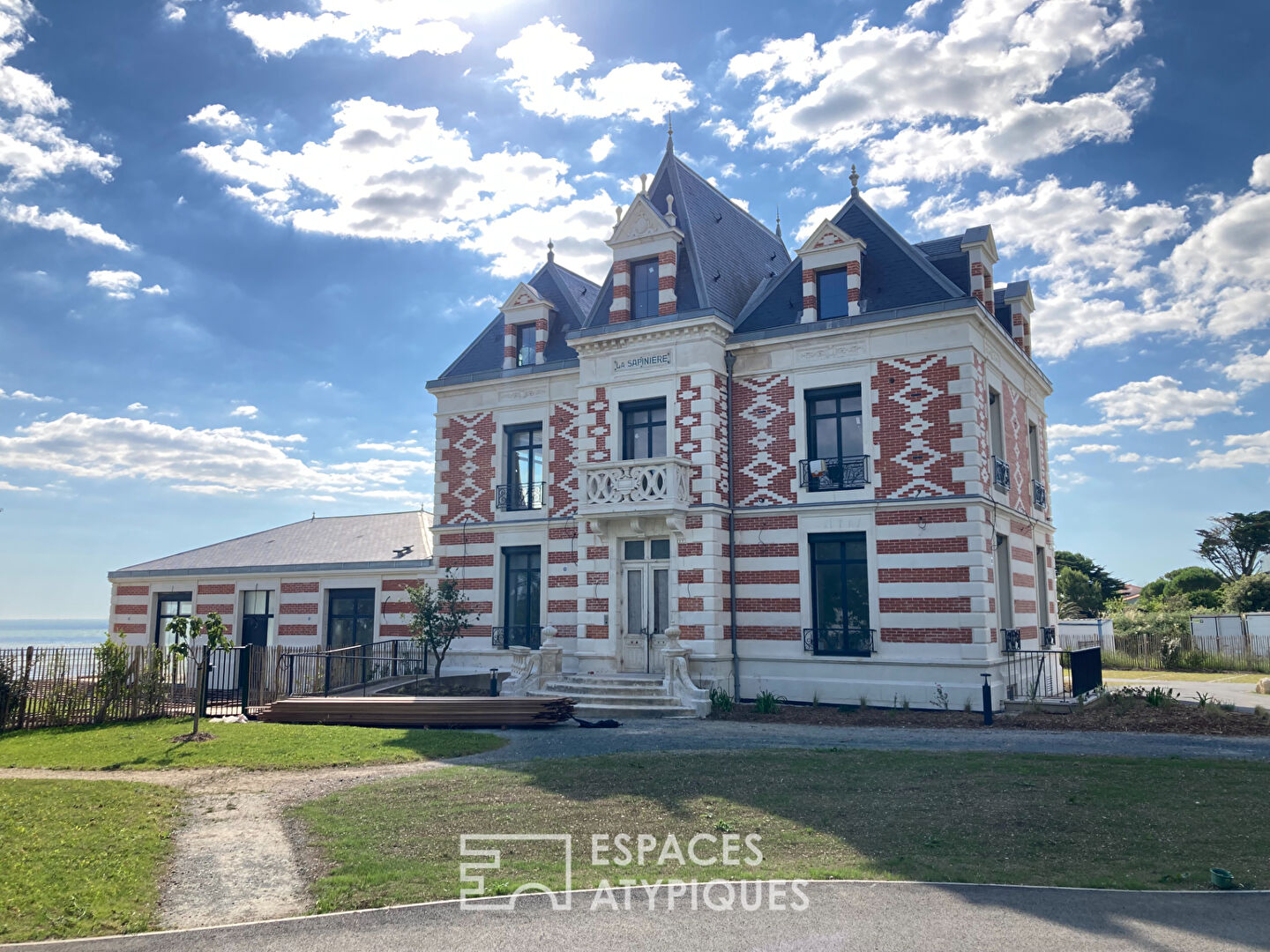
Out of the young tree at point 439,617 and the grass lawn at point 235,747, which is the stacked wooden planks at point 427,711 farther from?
the young tree at point 439,617

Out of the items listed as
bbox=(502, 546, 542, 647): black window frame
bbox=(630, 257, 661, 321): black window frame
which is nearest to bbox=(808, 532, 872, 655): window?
bbox=(630, 257, 661, 321): black window frame

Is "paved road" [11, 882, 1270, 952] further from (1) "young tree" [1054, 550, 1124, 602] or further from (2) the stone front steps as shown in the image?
(1) "young tree" [1054, 550, 1124, 602]

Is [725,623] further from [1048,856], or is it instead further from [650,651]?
[1048,856]

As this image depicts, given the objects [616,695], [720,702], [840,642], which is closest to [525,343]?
[616,695]

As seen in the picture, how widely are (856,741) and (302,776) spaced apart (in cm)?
797

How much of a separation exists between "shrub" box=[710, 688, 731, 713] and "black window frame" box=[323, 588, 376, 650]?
35.3 ft

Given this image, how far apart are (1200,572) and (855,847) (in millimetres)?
52953

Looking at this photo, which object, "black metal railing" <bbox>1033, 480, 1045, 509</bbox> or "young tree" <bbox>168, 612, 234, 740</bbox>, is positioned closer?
"young tree" <bbox>168, 612, 234, 740</bbox>

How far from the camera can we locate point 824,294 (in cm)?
1956

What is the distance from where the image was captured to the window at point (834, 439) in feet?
60.7

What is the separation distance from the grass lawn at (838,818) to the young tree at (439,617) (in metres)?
10.2

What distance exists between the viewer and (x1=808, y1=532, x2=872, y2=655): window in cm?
1806

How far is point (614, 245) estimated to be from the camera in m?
21.1

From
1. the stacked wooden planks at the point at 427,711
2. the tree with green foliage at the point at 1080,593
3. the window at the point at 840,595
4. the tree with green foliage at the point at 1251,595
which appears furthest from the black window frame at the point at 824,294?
the tree with green foliage at the point at 1080,593
